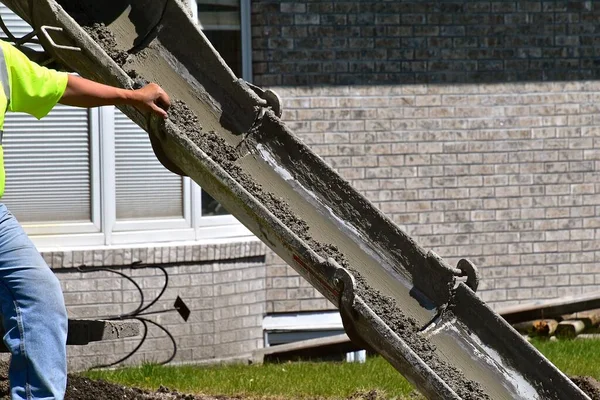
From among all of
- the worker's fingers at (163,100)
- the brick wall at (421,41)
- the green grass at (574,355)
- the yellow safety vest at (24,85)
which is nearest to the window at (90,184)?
the brick wall at (421,41)

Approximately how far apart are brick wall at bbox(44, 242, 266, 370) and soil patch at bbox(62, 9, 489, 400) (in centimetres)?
355

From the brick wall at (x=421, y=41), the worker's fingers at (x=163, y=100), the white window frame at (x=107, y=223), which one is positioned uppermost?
the brick wall at (x=421, y=41)

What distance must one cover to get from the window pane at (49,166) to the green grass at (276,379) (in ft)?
4.50

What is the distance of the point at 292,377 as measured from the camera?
756 centimetres

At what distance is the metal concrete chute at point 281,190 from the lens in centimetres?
509

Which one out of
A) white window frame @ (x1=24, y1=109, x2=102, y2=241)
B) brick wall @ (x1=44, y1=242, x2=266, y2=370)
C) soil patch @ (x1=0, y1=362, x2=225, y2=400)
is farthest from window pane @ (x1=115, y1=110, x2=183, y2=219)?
soil patch @ (x1=0, y1=362, x2=225, y2=400)

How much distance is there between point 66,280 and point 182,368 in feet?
3.70

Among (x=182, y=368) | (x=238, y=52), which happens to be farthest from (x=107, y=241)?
(x=238, y=52)

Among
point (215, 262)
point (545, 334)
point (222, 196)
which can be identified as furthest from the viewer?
point (545, 334)

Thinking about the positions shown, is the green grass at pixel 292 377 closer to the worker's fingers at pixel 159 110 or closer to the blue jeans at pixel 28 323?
the worker's fingers at pixel 159 110

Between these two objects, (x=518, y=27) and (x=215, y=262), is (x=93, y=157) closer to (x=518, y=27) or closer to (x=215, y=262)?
(x=215, y=262)

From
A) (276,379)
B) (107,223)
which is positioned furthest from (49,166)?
(276,379)

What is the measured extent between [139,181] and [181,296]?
0.97 m

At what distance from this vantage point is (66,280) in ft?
28.3
